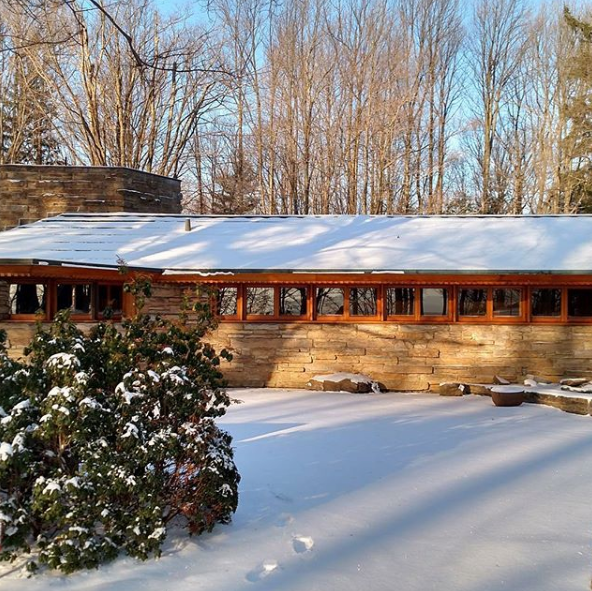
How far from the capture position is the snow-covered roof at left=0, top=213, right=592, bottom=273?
9.41 m

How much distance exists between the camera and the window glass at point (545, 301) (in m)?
9.62

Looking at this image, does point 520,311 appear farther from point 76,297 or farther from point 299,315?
point 76,297

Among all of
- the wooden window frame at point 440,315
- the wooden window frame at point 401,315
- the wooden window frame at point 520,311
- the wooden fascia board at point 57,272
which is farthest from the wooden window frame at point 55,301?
the wooden window frame at point 520,311

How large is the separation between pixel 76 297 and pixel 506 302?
7190mm

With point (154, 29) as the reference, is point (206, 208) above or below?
below

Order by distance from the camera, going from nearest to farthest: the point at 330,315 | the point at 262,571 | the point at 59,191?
the point at 262,571, the point at 330,315, the point at 59,191

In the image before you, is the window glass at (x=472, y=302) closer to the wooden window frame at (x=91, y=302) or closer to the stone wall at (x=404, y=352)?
the stone wall at (x=404, y=352)

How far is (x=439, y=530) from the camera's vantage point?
3980mm

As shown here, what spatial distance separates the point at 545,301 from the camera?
380 inches

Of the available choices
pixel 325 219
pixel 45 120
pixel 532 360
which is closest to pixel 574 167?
pixel 325 219

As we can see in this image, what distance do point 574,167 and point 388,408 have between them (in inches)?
730

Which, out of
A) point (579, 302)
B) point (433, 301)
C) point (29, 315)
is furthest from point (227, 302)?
point (579, 302)

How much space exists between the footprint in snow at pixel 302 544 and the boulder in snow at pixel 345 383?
562 centimetres

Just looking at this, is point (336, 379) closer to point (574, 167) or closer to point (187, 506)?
point (187, 506)
